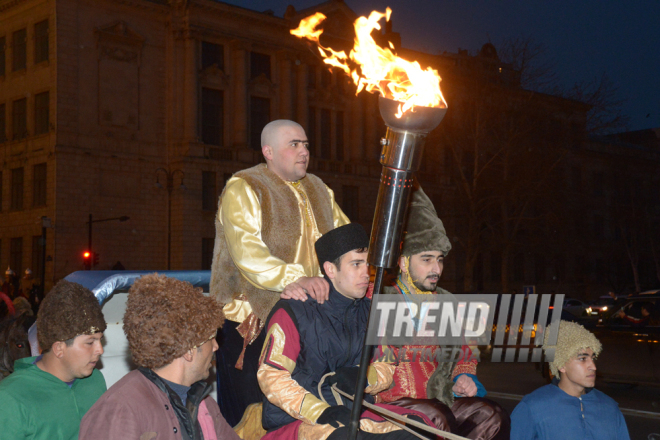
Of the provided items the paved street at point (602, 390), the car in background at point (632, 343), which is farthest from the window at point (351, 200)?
the car in background at point (632, 343)

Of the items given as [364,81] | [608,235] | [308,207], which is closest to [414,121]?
[364,81]

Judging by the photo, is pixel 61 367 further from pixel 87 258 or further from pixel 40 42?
pixel 40 42

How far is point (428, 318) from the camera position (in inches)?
191

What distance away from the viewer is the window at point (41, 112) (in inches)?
1455

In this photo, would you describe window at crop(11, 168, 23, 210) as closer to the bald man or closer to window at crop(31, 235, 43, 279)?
window at crop(31, 235, 43, 279)

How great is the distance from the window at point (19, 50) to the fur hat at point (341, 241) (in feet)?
128

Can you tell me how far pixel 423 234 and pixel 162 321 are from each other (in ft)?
7.69

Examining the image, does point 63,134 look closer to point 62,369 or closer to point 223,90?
point 223,90

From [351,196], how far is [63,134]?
1854 cm

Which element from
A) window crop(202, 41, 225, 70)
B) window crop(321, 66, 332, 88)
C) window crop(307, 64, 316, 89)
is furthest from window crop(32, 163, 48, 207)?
window crop(321, 66, 332, 88)

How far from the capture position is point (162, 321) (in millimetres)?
2949

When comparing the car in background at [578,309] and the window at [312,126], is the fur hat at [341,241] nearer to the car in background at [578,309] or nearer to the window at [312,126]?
the car in background at [578,309]

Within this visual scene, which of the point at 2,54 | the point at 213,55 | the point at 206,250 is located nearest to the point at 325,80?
the point at 213,55

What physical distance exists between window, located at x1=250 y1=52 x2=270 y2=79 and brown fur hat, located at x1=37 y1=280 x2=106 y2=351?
132 feet
